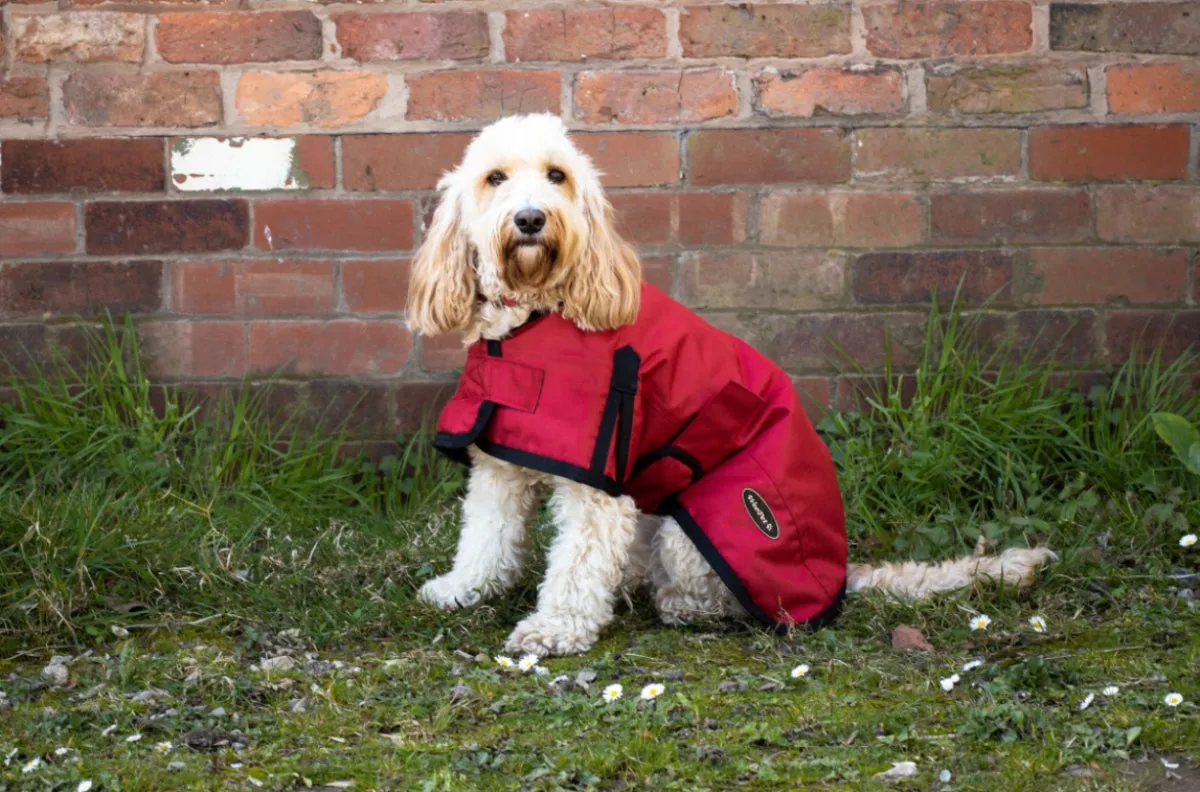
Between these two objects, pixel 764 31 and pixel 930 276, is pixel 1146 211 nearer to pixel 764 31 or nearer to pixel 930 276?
pixel 930 276

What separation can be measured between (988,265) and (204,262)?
8.11 ft

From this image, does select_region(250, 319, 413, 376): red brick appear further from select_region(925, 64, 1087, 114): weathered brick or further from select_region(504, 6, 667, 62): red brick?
select_region(925, 64, 1087, 114): weathered brick

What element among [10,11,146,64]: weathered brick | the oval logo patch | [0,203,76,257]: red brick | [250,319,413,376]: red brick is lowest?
the oval logo patch

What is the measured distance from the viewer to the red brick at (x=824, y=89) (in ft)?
13.7

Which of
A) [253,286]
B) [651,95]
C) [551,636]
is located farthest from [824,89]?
[551,636]

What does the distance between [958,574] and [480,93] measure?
204 cm

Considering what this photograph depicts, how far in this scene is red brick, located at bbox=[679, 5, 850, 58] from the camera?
4.14 meters

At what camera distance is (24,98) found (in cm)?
416

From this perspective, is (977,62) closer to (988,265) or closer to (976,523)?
(988,265)

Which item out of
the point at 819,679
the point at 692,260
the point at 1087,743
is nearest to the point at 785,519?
the point at 819,679

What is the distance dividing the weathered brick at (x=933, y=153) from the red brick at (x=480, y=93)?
1.00 meters

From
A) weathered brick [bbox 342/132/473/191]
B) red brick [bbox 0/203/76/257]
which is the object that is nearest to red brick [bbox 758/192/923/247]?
weathered brick [bbox 342/132/473/191]

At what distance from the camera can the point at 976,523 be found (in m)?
3.90

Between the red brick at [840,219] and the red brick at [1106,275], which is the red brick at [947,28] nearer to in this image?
the red brick at [840,219]
